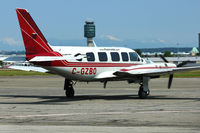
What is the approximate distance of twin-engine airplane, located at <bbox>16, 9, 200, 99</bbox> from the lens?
2311 centimetres

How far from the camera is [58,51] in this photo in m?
23.6

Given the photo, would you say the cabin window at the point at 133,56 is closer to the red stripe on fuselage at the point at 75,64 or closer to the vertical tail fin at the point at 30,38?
the red stripe on fuselage at the point at 75,64

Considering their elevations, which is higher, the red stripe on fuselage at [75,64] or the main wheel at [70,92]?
the red stripe on fuselage at [75,64]

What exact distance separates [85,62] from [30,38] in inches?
139

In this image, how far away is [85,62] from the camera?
24266 mm

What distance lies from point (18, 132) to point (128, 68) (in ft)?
44.2

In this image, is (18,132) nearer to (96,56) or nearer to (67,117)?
(67,117)

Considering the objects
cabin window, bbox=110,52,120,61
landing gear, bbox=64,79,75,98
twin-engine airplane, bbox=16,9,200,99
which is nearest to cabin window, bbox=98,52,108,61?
twin-engine airplane, bbox=16,9,200,99

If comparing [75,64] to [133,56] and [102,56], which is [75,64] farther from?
[133,56]

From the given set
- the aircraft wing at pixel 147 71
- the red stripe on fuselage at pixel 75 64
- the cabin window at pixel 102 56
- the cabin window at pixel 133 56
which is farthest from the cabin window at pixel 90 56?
the cabin window at pixel 133 56

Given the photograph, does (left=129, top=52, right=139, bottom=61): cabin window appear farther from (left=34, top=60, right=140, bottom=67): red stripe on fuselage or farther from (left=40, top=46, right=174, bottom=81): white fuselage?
(left=34, top=60, right=140, bottom=67): red stripe on fuselage

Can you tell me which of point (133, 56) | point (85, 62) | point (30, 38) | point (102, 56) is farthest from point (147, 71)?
point (30, 38)

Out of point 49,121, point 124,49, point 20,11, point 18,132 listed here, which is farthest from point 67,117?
point 124,49

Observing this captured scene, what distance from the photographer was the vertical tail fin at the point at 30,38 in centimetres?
2306
